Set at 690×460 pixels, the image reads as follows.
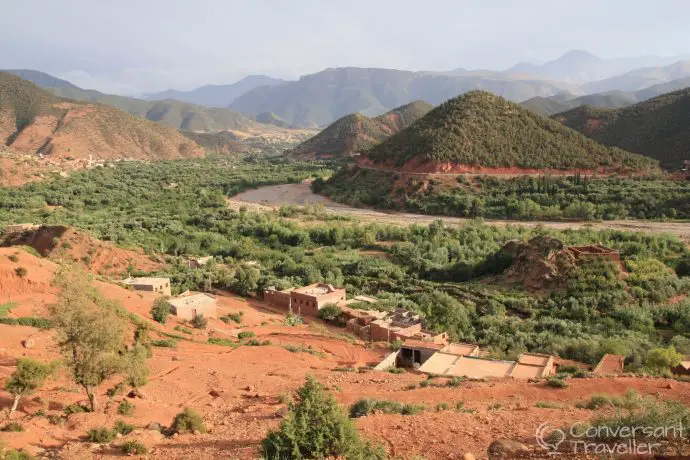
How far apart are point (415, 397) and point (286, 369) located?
5.03m

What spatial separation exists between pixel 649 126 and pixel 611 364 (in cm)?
7640

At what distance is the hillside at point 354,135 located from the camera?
131000 millimetres

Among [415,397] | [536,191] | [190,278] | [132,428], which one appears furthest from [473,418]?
[536,191]

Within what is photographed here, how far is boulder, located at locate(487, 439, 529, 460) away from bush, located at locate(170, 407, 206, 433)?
5664 mm

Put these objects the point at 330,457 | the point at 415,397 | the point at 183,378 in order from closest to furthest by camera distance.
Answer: the point at 330,457, the point at 415,397, the point at 183,378

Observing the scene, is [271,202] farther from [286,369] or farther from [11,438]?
[11,438]

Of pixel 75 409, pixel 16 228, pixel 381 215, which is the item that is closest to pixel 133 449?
pixel 75 409

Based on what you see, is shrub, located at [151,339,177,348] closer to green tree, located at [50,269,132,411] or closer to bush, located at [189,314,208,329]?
bush, located at [189,314,208,329]

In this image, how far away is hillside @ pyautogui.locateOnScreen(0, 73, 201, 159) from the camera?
356 feet

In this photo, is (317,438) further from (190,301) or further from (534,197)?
(534,197)

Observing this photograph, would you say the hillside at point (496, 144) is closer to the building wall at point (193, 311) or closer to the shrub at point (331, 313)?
the shrub at point (331, 313)

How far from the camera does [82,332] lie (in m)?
11.2

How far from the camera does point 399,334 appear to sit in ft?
73.7

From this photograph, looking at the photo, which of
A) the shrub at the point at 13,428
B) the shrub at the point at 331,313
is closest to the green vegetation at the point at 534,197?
the shrub at the point at 331,313
